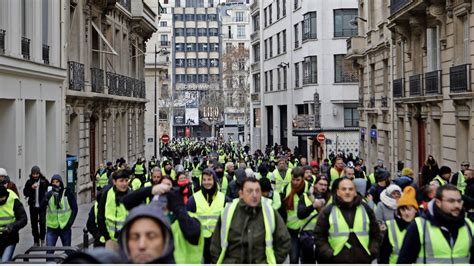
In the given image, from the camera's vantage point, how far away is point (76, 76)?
25.1 metres

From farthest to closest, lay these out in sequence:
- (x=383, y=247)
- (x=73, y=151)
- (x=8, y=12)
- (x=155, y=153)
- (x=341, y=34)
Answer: (x=155, y=153), (x=341, y=34), (x=73, y=151), (x=8, y=12), (x=383, y=247)

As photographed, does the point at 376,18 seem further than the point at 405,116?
Yes

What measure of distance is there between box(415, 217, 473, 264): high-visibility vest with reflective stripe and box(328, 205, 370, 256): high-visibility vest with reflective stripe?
0.91 metres

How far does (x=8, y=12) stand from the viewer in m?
18.3

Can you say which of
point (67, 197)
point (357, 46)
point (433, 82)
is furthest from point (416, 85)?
point (67, 197)

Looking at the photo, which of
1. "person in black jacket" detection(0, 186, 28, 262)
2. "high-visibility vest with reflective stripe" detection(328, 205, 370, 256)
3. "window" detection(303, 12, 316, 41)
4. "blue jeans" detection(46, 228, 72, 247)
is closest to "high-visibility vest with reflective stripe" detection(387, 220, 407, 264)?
"high-visibility vest with reflective stripe" detection(328, 205, 370, 256)

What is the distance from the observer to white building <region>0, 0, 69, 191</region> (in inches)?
728

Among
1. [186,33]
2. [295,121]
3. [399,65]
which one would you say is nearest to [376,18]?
[399,65]

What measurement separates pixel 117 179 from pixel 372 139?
80.5 feet

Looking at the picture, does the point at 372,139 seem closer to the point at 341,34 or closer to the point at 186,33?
the point at 341,34

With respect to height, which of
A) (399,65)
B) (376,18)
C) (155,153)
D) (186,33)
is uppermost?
(186,33)

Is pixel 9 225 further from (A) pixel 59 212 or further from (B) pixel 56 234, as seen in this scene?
(B) pixel 56 234

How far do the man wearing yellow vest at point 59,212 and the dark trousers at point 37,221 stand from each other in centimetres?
166

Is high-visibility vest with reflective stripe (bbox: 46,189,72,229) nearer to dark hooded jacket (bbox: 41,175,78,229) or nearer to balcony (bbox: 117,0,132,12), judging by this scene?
dark hooded jacket (bbox: 41,175,78,229)
